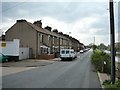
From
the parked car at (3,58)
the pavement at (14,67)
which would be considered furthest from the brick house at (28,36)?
the pavement at (14,67)

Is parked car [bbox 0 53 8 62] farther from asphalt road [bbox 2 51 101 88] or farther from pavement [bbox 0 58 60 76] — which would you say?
asphalt road [bbox 2 51 101 88]

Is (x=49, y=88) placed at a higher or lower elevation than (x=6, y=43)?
lower

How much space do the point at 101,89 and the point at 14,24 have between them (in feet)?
127

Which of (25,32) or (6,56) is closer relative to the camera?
(6,56)

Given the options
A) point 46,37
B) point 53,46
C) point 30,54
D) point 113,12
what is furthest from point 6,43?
point 113,12

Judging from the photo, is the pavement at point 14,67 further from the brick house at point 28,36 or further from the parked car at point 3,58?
the brick house at point 28,36

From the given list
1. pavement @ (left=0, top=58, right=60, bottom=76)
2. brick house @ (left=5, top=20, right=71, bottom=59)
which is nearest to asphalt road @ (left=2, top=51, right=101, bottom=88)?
pavement @ (left=0, top=58, right=60, bottom=76)

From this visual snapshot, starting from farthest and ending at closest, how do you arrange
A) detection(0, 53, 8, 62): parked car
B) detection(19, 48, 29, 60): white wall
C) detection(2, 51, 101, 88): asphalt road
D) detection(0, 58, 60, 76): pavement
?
detection(19, 48, 29, 60): white wall < detection(0, 53, 8, 62): parked car < detection(0, 58, 60, 76): pavement < detection(2, 51, 101, 88): asphalt road

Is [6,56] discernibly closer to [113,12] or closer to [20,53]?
[20,53]

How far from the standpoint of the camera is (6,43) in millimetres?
39781

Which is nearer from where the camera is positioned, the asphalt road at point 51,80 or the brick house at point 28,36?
the asphalt road at point 51,80

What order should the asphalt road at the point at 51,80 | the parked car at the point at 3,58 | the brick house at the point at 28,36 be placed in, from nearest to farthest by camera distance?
the asphalt road at the point at 51,80 < the parked car at the point at 3,58 < the brick house at the point at 28,36

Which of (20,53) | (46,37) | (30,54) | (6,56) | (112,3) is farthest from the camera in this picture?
(46,37)

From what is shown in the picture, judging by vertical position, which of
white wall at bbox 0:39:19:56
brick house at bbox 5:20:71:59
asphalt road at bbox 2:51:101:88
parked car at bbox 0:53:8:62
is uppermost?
brick house at bbox 5:20:71:59
